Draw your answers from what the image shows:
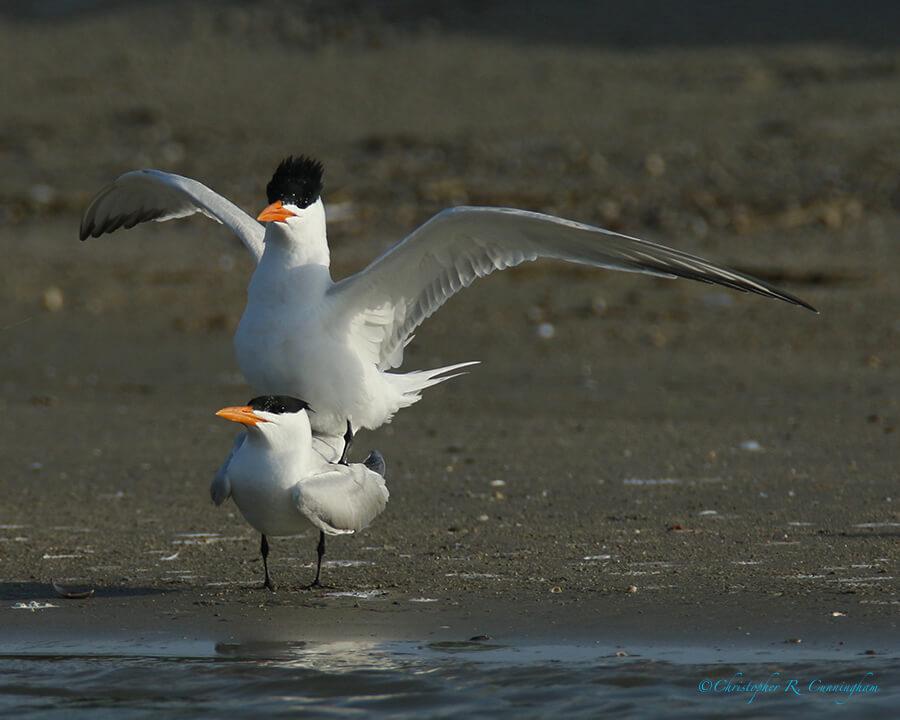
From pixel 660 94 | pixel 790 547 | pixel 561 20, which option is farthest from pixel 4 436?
pixel 561 20

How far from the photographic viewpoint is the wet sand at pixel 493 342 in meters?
5.18

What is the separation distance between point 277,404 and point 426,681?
123cm

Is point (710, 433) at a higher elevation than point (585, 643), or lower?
higher

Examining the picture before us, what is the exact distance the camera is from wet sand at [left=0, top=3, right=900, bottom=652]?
518cm

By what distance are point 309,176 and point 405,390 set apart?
1.00 m

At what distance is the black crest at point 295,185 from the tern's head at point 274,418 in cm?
86

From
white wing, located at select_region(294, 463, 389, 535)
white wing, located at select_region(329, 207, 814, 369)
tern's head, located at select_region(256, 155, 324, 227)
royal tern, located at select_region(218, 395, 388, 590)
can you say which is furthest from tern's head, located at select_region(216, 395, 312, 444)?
tern's head, located at select_region(256, 155, 324, 227)

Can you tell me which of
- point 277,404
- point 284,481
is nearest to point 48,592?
point 284,481

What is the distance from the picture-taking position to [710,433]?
7.87m

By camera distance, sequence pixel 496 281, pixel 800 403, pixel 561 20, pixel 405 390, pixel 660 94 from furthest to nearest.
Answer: pixel 561 20, pixel 660 94, pixel 496 281, pixel 800 403, pixel 405 390

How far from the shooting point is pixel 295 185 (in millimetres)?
5727

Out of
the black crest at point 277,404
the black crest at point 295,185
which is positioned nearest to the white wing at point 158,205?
the black crest at point 295,185

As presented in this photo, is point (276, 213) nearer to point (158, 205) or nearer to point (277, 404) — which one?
point (277, 404)

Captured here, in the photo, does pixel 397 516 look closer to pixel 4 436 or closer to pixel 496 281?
pixel 4 436
